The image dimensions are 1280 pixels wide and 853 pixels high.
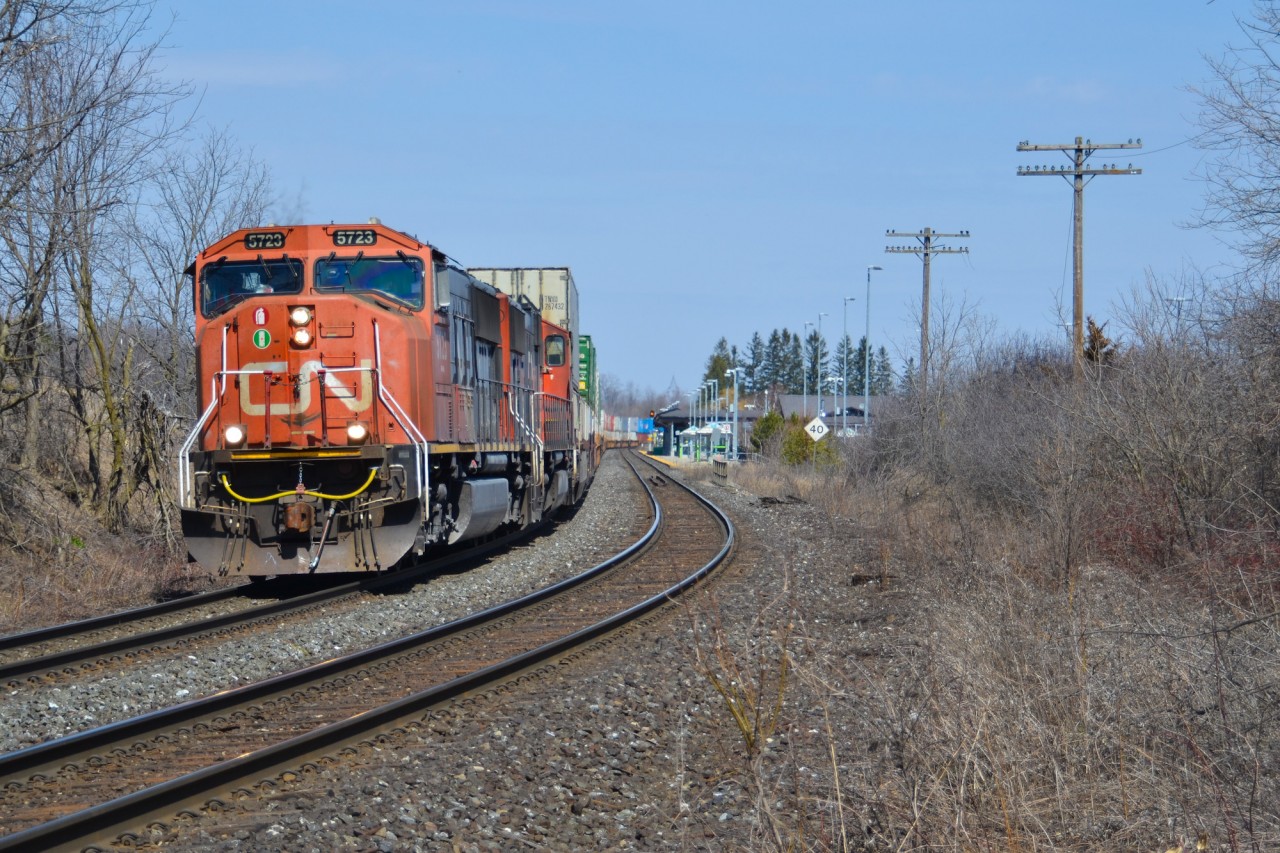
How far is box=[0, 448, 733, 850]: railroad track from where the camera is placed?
16.5ft

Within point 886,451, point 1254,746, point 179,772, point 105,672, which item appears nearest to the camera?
point 1254,746

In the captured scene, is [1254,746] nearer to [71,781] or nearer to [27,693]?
[71,781]

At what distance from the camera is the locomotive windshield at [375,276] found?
39.9ft

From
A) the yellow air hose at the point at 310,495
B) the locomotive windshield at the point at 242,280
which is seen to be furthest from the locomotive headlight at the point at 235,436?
the locomotive windshield at the point at 242,280

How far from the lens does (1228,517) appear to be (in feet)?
40.0

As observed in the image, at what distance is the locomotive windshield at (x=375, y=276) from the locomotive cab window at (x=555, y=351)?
9055 mm

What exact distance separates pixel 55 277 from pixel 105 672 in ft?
26.9

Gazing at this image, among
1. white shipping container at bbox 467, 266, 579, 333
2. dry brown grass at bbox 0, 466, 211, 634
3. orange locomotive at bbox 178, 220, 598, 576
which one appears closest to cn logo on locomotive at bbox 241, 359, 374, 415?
orange locomotive at bbox 178, 220, 598, 576

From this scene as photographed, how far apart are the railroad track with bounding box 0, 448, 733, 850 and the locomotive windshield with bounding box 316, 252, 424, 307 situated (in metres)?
3.61

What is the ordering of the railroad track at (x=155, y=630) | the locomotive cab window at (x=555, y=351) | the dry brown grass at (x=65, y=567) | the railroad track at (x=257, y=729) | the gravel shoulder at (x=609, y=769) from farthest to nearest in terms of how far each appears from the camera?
the locomotive cab window at (x=555, y=351), the dry brown grass at (x=65, y=567), the railroad track at (x=155, y=630), the railroad track at (x=257, y=729), the gravel shoulder at (x=609, y=769)

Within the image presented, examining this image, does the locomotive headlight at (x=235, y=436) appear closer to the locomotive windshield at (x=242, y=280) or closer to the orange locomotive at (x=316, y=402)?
the orange locomotive at (x=316, y=402)

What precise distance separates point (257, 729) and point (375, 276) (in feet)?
21.3

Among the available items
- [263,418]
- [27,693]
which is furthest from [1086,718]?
[263,418]

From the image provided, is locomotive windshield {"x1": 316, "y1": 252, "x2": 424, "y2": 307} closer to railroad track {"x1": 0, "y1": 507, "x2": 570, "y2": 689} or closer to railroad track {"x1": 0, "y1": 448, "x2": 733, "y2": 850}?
railroad track {"x1": 0, "y1": 507, "x2": 570, "y2": 689}
